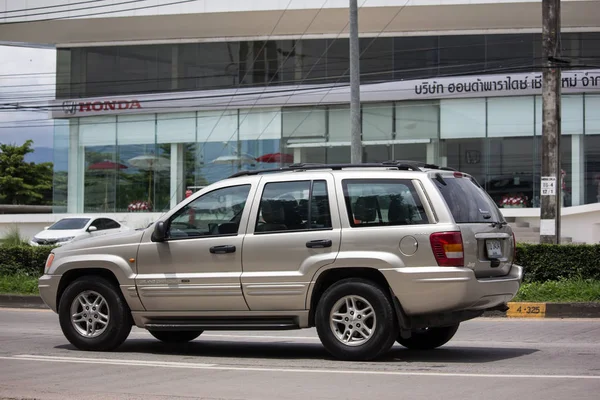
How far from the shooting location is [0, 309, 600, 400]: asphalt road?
7.17 meters

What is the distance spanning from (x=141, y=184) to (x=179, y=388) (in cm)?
3231

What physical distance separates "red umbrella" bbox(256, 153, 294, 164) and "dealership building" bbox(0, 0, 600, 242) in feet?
0.17

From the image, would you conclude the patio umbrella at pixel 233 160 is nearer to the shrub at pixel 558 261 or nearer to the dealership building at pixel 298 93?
the dealership building at pixel 298 93

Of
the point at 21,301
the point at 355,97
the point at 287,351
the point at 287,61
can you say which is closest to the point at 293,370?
the point at 287,351

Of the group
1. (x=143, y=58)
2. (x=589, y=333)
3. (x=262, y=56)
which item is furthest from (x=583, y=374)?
(x=143, y=58)

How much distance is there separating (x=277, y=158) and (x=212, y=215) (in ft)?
90.1

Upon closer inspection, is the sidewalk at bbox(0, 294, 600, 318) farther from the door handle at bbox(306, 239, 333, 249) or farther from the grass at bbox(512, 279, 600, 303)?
the door handle at bbox(306, 239, 333, 249)

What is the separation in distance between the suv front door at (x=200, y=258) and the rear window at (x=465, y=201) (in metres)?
2.08

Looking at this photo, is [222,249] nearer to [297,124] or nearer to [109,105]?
[297,124]

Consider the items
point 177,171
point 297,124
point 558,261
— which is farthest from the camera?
point 177,171

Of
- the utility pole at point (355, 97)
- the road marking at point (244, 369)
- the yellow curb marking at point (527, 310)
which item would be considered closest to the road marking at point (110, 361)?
the road marking at point (244, 369)

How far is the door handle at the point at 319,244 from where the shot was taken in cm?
889

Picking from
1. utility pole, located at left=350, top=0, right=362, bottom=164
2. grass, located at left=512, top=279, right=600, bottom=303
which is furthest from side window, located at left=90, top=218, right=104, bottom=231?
grass, located at left=512, top=279, right=600, bottom=303

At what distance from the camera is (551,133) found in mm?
17906
